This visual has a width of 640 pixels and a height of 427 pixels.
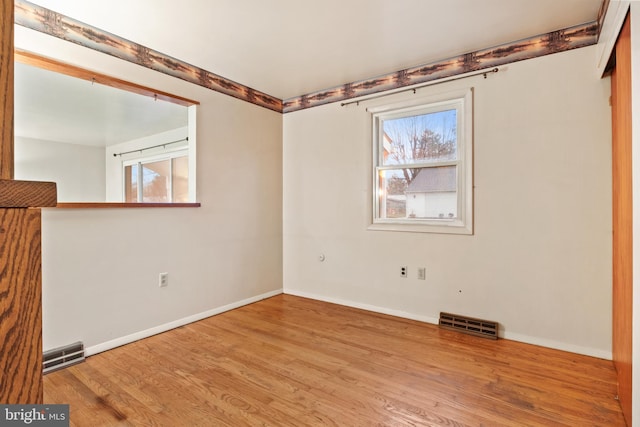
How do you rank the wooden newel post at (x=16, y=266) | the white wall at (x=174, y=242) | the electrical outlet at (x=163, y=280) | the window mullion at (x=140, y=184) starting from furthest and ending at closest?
the window mullion at (x=140, y=184) → the electrical outlet at (x=163, y=280) → the white wall at (x=174, y=242) → the wooden newel post at (x=16, y=266)

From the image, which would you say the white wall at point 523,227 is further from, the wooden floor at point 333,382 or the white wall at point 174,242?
the white wall at point 174,242

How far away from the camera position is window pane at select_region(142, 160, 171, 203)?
17.9 ft

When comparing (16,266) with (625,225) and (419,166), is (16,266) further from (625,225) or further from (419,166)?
(419,166)

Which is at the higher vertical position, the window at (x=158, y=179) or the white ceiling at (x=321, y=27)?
the white ceiling at (x=321, y=27)

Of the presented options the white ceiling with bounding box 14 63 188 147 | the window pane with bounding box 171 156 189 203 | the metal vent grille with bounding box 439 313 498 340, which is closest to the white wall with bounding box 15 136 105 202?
the white ceiling with bounding box 14 63 188 147

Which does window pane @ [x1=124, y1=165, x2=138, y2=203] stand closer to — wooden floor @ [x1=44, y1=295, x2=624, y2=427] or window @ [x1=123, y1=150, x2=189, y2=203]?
window @ [x1=123, y1=150, x2=189, y2=203]

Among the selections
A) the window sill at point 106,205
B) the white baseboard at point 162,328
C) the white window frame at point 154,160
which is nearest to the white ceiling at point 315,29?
the window sill at point 106,205

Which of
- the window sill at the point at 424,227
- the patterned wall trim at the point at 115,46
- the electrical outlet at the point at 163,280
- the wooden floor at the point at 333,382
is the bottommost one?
the wooden floor at the point at 333,382

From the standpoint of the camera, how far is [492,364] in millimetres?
2344

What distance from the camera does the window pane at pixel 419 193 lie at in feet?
10.4

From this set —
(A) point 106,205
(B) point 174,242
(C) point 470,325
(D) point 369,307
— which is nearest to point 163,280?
(B) point 174,242

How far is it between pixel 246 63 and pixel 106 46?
3.73 ft

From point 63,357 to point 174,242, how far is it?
1152mm

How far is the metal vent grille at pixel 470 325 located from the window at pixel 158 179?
150 inches
